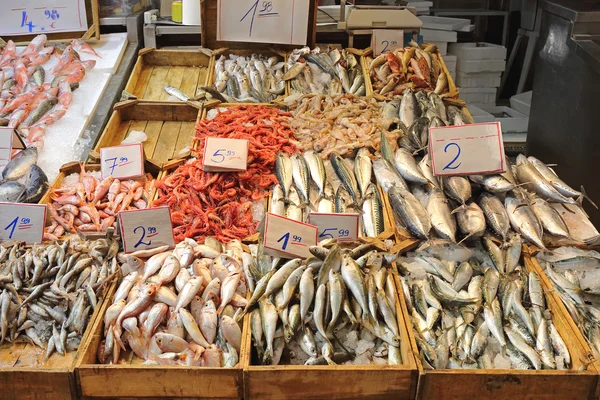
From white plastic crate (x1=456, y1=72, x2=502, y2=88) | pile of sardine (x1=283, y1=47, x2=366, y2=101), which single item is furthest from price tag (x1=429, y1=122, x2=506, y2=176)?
white plastic crate (x1=456, y1=72, x2=502, y2=88)

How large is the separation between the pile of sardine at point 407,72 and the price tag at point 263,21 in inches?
28.6

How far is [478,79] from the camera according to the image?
659 centimetres

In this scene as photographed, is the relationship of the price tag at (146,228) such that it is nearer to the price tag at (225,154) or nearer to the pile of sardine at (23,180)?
the price tag at (225,154)

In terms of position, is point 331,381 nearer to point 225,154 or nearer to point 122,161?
point 225,154

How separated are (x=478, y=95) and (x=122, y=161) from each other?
4.55 m

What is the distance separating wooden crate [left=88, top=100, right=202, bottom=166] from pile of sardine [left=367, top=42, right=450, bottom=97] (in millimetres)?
1500

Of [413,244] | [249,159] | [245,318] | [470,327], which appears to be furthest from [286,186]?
[470,327]

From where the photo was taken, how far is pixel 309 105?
4293 mm

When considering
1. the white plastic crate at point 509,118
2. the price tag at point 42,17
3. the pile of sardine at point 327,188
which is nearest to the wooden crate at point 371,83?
the pile of sardine at point 327,188

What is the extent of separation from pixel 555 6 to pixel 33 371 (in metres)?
4.32

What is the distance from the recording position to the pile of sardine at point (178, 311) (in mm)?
2361

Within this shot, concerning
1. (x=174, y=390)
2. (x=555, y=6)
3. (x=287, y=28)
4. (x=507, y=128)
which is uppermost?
(x=555, y=6)

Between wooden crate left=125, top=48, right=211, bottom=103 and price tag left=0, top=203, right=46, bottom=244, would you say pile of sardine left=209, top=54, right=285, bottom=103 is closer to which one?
wooden crate left=125, top=48, right=211, bottom=103

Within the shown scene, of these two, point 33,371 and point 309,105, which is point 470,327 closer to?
point 33,371
